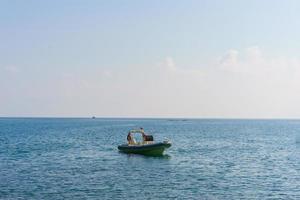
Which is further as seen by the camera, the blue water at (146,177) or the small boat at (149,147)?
the small boat at (149,147)

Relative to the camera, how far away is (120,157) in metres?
50.7

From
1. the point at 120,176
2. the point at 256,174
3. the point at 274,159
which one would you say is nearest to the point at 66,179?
the point at 120,176

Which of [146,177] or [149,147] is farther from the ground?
[149,147]

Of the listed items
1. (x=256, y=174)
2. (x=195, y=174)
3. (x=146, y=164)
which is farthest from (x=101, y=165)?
(x=256, y=174)

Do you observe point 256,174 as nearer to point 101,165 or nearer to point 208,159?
point 208,159

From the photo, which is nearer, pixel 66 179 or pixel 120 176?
pixel 66 179

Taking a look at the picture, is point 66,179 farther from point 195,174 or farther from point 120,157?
point 120,157

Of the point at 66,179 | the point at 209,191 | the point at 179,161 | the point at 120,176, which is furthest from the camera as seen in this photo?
the point at 179,161

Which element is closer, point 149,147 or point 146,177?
point 146,177

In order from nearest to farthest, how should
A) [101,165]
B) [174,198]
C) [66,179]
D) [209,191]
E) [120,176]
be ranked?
1. [174,198]
2. [209,191]
3. [66,179]
4. [120,176]
5. [101,165]

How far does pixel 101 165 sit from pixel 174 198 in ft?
55.3

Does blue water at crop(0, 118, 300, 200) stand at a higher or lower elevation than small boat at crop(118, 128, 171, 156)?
lower

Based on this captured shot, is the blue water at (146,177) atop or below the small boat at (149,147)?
below

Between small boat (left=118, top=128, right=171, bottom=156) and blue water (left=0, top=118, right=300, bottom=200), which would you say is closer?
blue water (left=0, top=118, right=300, bottom=200)
